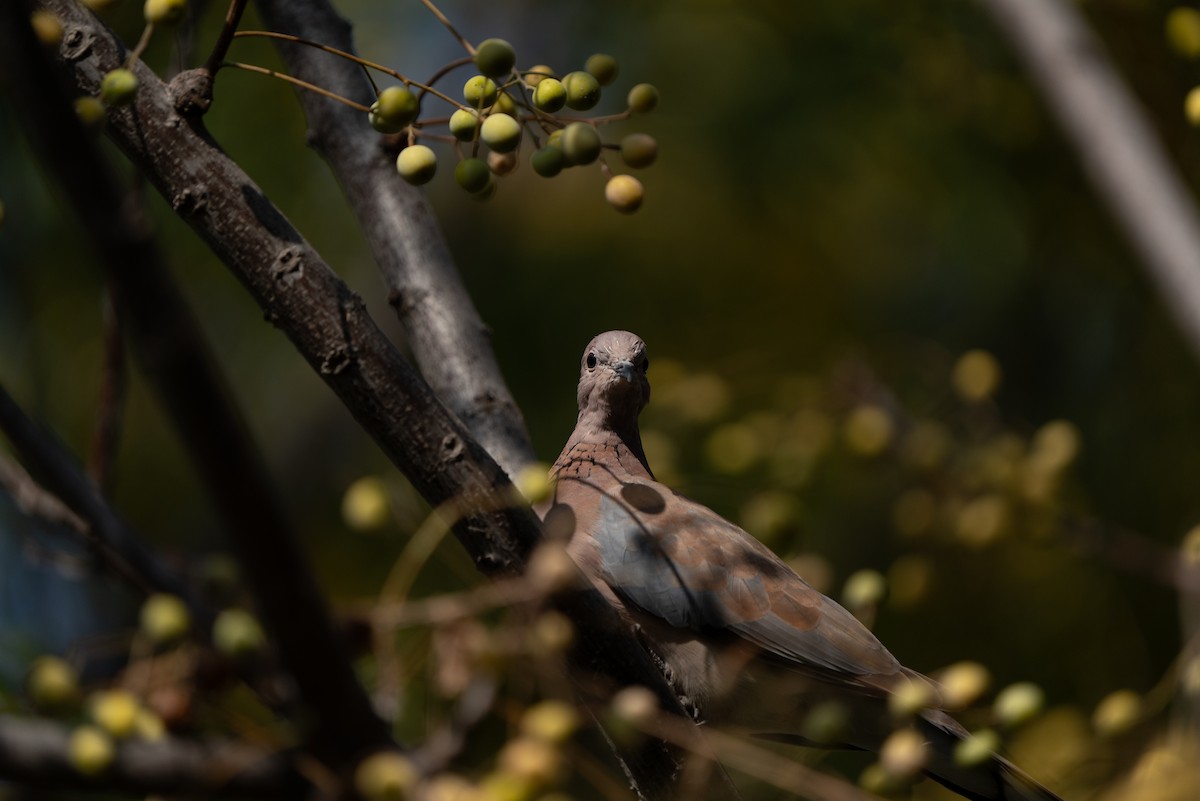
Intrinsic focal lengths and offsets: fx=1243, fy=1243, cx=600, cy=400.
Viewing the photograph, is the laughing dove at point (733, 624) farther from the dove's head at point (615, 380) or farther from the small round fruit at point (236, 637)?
the small round fruit at point (236, 637)

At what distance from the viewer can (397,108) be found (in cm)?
204

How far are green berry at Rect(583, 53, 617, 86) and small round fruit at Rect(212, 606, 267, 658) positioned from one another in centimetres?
136

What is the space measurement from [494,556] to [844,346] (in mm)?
3596

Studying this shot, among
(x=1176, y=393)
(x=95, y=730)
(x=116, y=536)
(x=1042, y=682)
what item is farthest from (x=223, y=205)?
(x=1176, y=393)

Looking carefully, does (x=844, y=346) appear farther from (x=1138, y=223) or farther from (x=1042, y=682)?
(x=1138, y=223)

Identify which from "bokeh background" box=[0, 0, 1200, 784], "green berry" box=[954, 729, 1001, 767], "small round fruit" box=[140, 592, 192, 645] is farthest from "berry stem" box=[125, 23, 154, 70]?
"bokeh background" box=[0, 0, 1200, 784]

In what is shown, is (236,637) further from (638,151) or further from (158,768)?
(638,151)

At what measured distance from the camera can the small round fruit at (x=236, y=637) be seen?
1496 mm

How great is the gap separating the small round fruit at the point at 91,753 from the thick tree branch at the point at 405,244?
1.74 meters

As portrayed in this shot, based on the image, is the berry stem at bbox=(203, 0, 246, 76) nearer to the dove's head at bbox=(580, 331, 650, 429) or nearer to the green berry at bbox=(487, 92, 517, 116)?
the green berry at bbox=(487, 92, 517, 116)

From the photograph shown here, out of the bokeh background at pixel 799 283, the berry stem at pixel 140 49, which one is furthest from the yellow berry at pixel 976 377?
the berry stem at pixel 140 49

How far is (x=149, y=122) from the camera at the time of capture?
2.08 metres

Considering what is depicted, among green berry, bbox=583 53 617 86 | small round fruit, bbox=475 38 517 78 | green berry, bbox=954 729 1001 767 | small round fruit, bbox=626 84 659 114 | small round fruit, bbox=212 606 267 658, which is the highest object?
green berry, bbox=583 53 617 86

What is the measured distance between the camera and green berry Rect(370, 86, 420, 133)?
2.02 m
